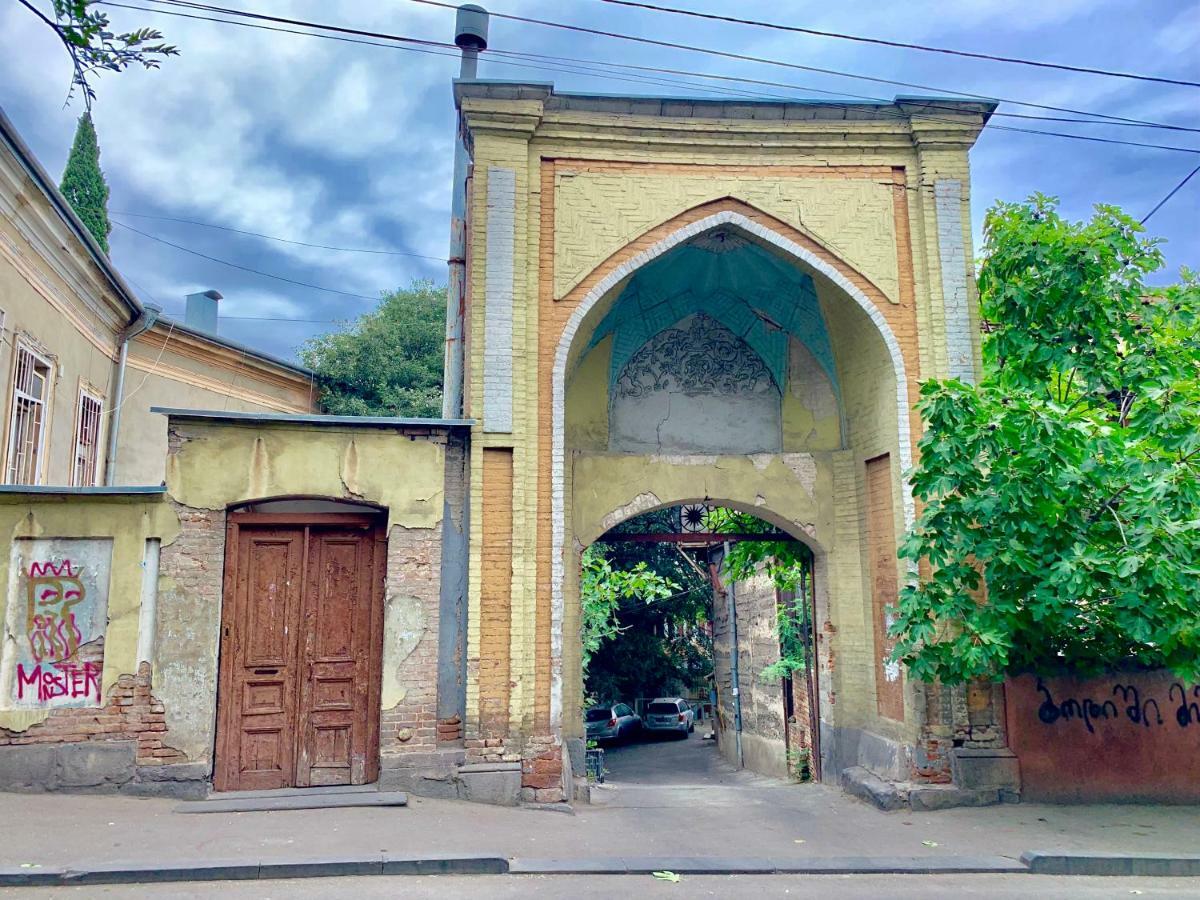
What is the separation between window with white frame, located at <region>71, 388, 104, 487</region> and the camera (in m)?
13.6

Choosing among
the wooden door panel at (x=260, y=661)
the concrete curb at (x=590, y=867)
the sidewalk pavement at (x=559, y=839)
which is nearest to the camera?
the concrete curb at (x=590, y=867)

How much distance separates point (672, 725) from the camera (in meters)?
24.5

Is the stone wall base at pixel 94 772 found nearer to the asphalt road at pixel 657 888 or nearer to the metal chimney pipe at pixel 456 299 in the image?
the asphalt road at pixel 657 888

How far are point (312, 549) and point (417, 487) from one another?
1135 millimetres

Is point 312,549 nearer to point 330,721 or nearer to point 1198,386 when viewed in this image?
point 330,721

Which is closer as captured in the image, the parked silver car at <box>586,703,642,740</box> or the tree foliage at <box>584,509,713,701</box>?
the parked silver car at <box>586,703,642,740</box>

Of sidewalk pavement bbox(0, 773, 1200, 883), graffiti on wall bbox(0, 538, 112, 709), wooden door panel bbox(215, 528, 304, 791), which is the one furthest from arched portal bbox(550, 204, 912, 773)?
graffiti on wall bbox(0, 538, 112, 709)

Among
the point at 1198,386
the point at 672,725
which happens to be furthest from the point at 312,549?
the point at 672,725

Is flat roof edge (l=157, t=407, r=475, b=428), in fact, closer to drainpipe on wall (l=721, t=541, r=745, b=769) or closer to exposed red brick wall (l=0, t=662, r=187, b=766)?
exposed red brick wall (l=0, t=662, r=187, b=766)

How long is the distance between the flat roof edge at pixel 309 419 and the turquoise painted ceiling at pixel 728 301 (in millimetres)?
2532

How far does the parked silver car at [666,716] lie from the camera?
24.5m

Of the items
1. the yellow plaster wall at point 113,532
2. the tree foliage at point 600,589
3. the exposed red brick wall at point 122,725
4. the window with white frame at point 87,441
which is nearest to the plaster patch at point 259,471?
the yellow plaster wall at point 113,532

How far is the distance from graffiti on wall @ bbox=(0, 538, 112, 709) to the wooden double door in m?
1.03

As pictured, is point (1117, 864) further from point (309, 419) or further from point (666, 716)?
point (666, 716)
